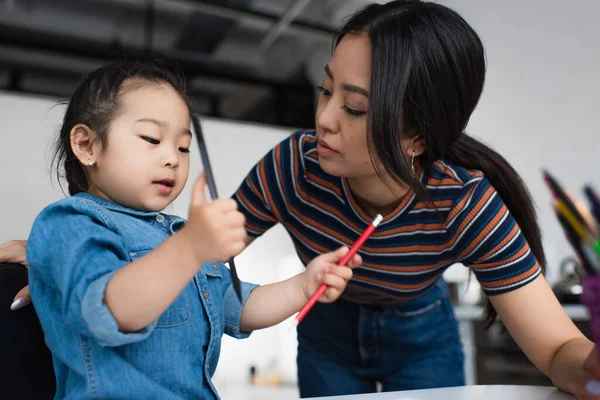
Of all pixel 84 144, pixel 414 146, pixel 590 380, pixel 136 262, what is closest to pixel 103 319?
pixel 136 262


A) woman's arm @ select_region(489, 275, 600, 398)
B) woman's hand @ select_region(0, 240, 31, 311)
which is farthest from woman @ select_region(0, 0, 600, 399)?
woman's hand @ select_region(0, 240, 31, 311)

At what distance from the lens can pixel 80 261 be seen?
1.98ft

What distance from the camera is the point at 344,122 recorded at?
95 centimetres

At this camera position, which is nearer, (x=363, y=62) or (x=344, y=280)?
(x=344, y=280)

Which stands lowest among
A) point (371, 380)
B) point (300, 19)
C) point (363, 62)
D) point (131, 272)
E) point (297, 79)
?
point (371, 380)

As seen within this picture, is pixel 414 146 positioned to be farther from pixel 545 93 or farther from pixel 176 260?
pixel 545 93

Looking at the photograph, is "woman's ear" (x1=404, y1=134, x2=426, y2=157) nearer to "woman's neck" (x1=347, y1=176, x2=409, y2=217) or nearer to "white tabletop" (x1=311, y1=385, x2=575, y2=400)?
"woman's neck" (x1=347, y1=176, x2=409, y2=217)

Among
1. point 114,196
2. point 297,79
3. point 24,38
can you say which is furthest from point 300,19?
point 114,196

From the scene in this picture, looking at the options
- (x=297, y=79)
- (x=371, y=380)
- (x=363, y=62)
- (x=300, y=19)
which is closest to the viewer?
(x=363, y=62)

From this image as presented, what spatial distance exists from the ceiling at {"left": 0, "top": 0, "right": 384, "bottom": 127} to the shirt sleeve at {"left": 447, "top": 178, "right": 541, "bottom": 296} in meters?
2.67

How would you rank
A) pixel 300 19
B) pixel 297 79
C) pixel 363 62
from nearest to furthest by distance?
pixel 363 62
pixel 300 19
pixel 297 79

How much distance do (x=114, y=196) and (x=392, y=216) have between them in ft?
1.77

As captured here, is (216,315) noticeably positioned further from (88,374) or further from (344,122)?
(344,122)

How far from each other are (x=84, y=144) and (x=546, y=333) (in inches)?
31.6
